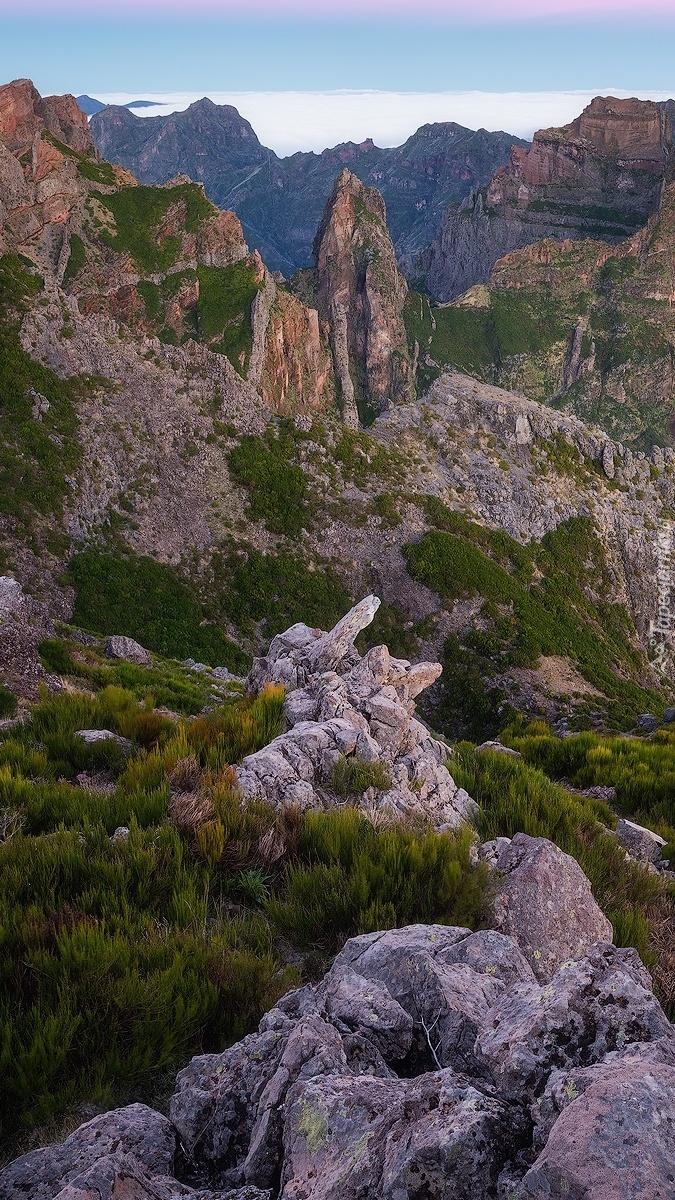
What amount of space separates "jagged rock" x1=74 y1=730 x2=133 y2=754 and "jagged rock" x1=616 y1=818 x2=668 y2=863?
548cm

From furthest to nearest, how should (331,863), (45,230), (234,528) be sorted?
(45,230)
(234,528)
(331,863)

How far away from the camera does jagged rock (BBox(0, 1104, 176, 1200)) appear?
2.33m

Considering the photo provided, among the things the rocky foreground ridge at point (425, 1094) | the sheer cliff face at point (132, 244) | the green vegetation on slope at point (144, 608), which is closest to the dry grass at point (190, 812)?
the rocky foreground ridge at point (425, 1094)

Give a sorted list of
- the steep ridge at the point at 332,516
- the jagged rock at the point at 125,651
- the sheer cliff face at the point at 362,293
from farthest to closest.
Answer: the sheer cliff face at the point at 362,293
the steep ridge at the point at 332,516
the jagged rock at the point at 125,651

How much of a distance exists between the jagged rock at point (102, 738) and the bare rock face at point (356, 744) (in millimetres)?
1636

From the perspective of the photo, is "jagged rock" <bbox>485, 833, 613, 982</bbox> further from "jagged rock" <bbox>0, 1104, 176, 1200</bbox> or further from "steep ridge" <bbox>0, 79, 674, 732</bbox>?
"steep ridge" <bbox>0, 79, 674, 732</bbox>

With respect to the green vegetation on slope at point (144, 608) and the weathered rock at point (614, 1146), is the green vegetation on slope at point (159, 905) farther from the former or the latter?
the green vegetation on slope at point (144, 608)

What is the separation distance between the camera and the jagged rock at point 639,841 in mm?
6707

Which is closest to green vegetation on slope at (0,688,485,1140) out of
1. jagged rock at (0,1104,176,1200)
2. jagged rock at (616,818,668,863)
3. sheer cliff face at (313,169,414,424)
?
jagged rock at (0,1104,176,1200)

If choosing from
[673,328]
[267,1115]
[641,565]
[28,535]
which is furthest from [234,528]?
[673,328]

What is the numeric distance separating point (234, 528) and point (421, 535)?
15019 mm

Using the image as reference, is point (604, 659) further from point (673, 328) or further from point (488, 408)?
point (673, 328)

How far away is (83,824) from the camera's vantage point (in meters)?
4.84

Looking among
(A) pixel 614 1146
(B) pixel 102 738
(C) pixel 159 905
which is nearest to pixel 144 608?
(B) pixel 102 738
